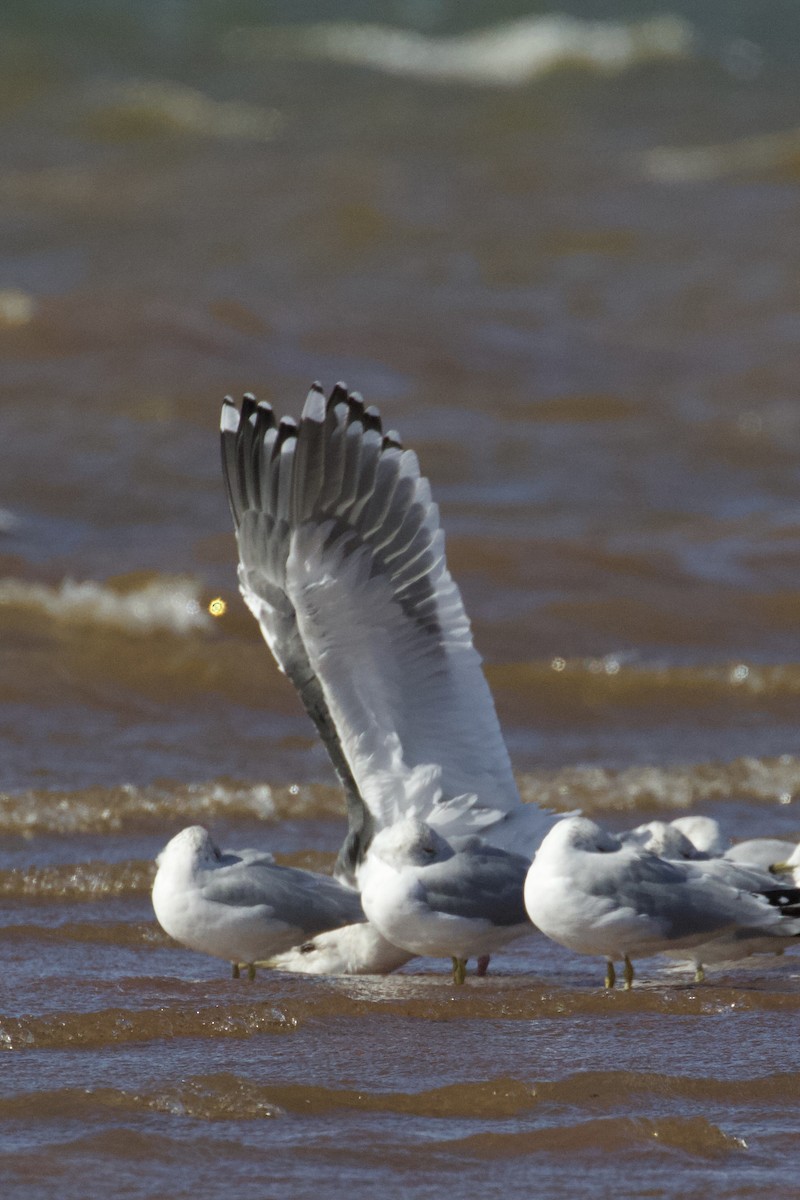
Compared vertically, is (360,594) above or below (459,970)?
above

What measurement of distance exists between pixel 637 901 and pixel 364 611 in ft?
3.26

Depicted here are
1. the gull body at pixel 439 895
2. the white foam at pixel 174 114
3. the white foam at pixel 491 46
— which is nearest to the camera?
the gull body at pixel 439 895

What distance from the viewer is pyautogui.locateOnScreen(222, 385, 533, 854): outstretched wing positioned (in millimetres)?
5070

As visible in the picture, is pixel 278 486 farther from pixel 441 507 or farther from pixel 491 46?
pixel 491 46

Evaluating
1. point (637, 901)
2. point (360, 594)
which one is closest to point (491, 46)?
point (360, 594)

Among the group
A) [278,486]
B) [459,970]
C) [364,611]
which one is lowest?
[459,970]

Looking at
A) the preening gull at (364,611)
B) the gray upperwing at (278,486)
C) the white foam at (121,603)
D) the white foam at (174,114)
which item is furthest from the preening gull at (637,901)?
the white foam at (174,114)

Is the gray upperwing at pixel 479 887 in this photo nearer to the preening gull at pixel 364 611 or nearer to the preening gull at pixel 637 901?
the preening gull at pixel 364 611

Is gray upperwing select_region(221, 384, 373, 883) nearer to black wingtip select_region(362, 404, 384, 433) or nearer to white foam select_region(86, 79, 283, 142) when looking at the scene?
black wingtip select_region(362, 404, 384, 433)

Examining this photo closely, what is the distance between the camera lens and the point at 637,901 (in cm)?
470

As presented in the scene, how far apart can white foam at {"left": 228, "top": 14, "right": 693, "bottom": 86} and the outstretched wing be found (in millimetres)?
20041

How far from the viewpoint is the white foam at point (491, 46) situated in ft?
81.4

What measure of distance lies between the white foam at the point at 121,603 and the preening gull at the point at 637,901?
15.3 feet

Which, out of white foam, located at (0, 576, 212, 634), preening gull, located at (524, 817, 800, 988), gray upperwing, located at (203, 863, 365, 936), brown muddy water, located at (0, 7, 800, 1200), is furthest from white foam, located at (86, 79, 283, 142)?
preening gull, located at (524, 817, 800, 988)
